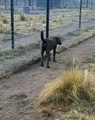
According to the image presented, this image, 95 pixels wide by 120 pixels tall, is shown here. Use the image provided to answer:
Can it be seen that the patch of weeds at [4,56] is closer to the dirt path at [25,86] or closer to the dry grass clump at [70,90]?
the dirt path at [25,86]

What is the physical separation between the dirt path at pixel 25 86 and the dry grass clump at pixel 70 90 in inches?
17.0

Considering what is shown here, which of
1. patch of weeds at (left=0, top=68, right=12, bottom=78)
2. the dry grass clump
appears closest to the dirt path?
patch of weeds at (left=0, top=68, right=12, bottom=78)

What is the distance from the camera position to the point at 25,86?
8.33 m

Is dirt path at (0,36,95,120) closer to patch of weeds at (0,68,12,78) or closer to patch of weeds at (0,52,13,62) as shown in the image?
patch of weeds at (0,68,12,78)

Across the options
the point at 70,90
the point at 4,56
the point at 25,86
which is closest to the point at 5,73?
the point at 25,86

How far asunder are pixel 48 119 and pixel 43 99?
819 mm

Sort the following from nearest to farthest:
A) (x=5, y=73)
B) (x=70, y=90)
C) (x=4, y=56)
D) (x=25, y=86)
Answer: (x=70, y=90)
(x=25, y=86)
(x=5, y=73)
(x=4, y=56)

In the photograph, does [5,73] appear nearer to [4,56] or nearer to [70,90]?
[4,56]

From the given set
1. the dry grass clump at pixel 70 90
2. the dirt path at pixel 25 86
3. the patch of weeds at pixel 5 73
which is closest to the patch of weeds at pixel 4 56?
the dirt path at pixel 25 86

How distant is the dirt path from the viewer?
257 inches

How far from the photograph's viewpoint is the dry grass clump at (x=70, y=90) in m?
6.89

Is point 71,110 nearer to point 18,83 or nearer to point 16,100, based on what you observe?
point 16,100

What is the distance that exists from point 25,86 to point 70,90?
1.59m

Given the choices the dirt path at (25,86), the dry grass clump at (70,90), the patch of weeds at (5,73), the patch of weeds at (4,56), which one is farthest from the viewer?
the patch of weeds at (4,56)
